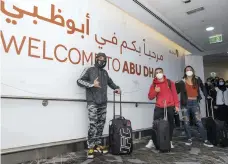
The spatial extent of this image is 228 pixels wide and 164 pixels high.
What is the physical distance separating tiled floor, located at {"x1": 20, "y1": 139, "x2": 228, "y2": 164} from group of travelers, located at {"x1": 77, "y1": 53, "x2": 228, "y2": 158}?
0.65ft

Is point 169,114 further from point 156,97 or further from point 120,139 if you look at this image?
point 120,139

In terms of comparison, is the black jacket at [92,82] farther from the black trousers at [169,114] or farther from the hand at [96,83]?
the black trousers at [169,114]

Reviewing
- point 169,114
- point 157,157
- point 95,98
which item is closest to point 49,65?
point 95,98

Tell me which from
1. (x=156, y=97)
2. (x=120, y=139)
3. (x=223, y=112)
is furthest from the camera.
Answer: (x=223, y=112)

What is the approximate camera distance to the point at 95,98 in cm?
296

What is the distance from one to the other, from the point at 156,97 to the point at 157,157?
1.20m

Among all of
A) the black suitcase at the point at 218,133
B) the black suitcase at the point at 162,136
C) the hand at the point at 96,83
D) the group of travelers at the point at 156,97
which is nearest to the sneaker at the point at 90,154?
the group of travelers at the point at 156,97

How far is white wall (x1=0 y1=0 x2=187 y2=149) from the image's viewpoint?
2.36m

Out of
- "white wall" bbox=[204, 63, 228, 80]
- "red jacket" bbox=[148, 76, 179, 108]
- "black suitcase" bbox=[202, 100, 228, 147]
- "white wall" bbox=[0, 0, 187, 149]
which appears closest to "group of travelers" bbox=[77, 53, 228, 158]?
"red jacket" bbox=[148, 76, 179, 108]

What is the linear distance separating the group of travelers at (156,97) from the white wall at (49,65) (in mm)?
264

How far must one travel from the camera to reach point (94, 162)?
8.31 feet

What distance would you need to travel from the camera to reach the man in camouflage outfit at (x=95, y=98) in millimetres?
2914

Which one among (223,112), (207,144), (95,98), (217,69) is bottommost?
(207,144)

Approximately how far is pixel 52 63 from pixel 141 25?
9.17 feet
